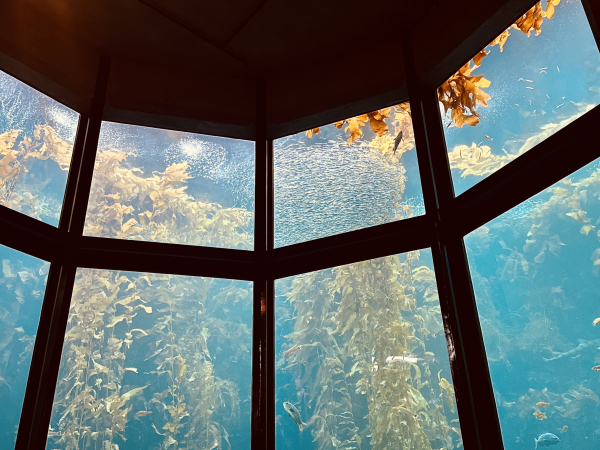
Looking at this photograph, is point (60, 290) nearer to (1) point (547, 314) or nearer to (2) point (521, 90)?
(1) point (547, 314)

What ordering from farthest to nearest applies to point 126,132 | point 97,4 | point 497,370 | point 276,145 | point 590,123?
point 276,145
point 126,132
point 97,4
point 497,370
point 590,123

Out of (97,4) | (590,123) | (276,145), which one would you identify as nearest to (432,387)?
(590,123)

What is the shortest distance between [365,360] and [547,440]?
2.89 ft

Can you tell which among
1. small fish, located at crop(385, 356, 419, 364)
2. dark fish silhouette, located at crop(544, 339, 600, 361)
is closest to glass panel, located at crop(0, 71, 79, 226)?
small fish, located at crop(385, 356, 419, 364)

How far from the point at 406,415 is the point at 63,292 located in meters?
1.94

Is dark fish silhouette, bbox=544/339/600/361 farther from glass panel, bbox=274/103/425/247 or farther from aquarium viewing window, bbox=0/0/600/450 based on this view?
glass panel, bbox=274/103/425/247

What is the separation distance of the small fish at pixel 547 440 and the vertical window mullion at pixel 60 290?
2.27 meters

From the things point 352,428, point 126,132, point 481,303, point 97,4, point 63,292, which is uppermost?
point 97,4

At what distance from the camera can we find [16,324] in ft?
7.15

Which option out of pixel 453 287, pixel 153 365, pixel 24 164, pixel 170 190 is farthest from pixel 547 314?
pixel 24 164

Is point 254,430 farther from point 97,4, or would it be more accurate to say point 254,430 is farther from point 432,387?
point 97,4

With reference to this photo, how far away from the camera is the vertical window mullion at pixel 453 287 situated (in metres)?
1.98

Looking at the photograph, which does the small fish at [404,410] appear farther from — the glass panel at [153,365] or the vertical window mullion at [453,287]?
the glass panel at [153,365]

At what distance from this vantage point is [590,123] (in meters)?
1.81
